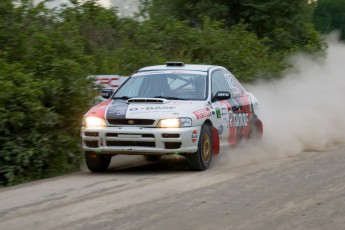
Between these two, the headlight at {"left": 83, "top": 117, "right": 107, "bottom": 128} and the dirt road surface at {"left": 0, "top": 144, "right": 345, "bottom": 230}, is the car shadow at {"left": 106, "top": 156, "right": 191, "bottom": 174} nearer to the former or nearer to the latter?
the dirt road surface at {"left": 0, "top": 144, "right": 345, "bottom": 230}

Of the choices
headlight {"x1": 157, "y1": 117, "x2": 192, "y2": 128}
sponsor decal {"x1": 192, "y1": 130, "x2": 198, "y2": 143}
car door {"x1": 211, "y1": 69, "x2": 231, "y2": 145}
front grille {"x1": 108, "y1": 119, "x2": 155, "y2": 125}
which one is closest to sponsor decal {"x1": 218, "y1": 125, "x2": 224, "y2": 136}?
car door {"x1": 211, "y1": 69, "x2": 231, "y2": 145}

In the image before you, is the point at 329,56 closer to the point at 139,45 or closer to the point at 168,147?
the point at 139,45

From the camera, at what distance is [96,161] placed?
11234 mm

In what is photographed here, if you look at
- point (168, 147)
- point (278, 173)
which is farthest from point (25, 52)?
point (278, 173)

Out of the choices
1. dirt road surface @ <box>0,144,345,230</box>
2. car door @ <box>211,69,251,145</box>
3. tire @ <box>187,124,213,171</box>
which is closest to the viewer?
dirt road surface @ <box>0,144,345,230</box>

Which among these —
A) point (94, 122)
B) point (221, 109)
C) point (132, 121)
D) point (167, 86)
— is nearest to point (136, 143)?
point (132, 121)

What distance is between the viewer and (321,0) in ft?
216

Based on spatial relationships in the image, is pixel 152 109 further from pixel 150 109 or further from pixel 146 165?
pixel 146 165

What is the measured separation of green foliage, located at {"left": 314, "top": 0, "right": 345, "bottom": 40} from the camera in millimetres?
61844

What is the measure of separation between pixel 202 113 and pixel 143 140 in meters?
1.07

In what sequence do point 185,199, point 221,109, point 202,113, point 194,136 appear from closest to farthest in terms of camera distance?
point 185,199
point 194,136
point 202,113
point 221,109

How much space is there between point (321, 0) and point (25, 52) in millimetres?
55610

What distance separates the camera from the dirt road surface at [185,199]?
24.5ft

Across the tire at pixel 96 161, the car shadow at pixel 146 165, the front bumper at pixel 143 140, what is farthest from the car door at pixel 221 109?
the tire at pixel 96 161
